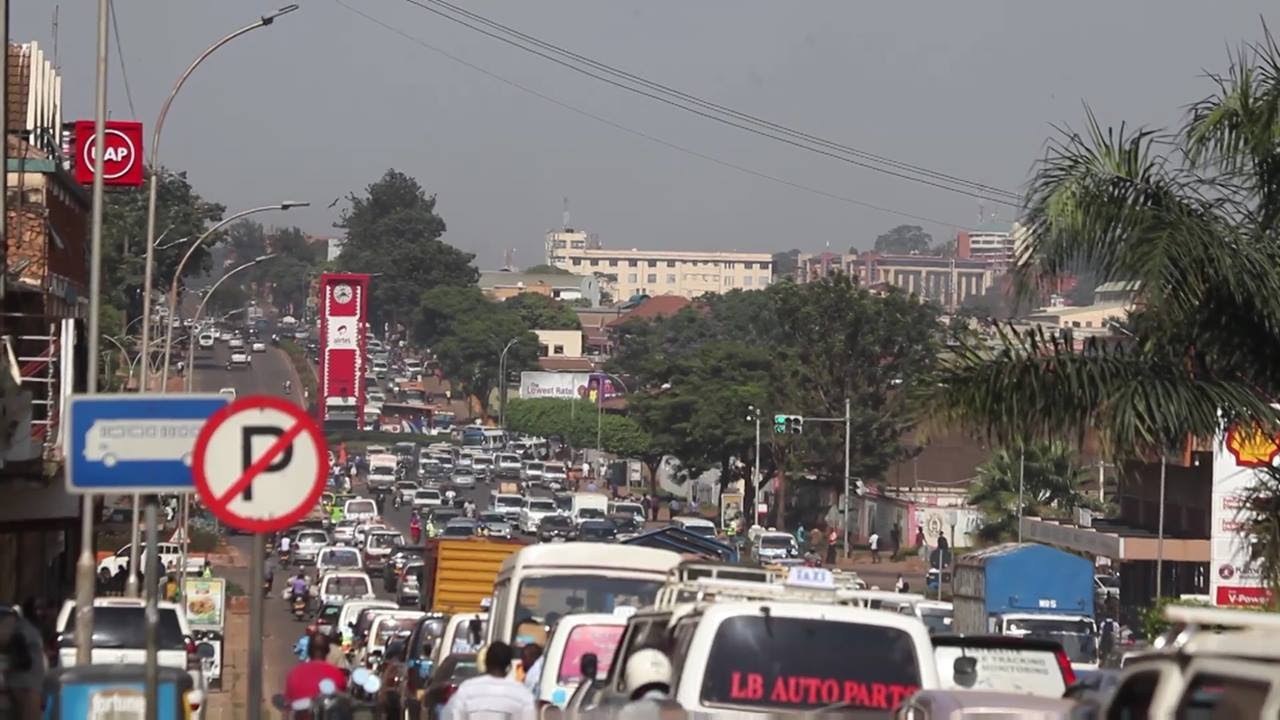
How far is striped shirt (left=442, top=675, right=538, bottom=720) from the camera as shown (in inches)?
461

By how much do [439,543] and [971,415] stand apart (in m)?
22.3

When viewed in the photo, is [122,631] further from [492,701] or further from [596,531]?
[596,531]

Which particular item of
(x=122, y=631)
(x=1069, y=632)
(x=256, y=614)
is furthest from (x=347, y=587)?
(x=256, y=614)

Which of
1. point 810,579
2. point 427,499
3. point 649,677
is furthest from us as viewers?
point 427,499

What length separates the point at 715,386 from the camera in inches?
3521

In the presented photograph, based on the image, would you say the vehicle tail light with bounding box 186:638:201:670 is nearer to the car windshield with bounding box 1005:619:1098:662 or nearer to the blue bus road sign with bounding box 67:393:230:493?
the blue bus road sign with bounding box 67:393:230:493

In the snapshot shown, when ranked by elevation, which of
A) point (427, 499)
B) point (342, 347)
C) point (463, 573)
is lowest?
point (427, 499)

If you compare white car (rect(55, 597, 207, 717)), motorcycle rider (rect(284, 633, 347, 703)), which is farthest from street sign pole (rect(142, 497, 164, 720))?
white car (rect(55, 597, 207, 717))

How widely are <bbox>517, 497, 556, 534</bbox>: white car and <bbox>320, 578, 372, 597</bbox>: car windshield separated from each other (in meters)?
21.3

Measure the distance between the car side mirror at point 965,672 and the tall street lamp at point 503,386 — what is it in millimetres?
118166

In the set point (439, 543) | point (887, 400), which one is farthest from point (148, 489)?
point (887, 400)

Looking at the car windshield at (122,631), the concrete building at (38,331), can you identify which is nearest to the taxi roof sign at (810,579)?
the car windshield at (122,631)

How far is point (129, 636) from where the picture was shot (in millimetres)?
19750

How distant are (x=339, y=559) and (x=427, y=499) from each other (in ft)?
89.0
